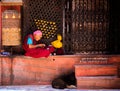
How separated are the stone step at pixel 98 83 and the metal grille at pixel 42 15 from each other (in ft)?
6.29

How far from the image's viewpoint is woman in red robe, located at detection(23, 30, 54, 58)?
33.1 feet

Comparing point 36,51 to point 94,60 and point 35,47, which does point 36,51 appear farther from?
point 94,60

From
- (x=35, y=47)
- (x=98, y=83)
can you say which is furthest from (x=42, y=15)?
(x=98, y=83)

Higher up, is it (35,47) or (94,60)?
(35,47)

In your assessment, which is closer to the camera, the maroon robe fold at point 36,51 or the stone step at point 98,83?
the stone step at point 98,83

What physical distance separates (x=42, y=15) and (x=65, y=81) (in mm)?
2283

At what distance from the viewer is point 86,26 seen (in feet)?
35.4

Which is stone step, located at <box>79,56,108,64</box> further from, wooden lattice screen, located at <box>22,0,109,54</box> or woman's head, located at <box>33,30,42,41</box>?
woman's head, located at <box>33,30,42,41</box>

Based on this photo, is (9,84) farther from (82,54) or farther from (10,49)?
(82,54)

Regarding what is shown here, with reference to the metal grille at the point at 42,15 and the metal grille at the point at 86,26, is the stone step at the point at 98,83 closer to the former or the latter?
the metal grille at the point at 86,26

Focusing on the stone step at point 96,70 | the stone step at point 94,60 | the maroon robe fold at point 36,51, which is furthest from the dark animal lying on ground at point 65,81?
the maroon robe fold at point 36,51

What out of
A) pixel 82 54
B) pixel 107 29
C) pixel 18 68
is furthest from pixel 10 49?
pixel 107 29

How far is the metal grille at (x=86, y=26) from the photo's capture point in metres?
10.7

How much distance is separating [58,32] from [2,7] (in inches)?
77.7
